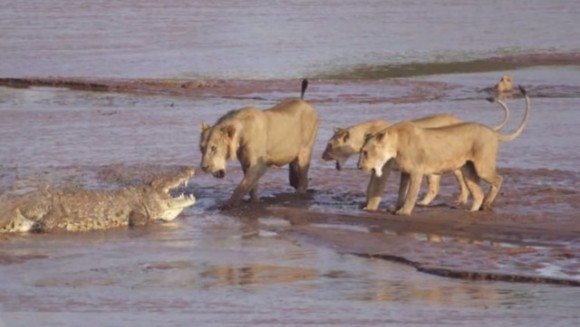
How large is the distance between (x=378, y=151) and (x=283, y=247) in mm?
1652

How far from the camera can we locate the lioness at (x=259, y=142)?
49.4 feet

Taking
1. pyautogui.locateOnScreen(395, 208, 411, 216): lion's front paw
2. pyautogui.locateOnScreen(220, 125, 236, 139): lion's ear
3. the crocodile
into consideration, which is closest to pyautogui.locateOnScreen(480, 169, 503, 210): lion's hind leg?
pyautogui.locateOnScreen(395, 208, 411, 216): lion's front paw

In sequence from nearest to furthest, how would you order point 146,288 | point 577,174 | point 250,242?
point 146,288, point 250,242, point 577,174

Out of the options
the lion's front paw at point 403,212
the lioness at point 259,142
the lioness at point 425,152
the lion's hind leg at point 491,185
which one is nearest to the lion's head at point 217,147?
the lioness at point 259,142

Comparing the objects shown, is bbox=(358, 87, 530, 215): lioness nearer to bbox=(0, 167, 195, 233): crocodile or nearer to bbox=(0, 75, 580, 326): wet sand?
bbox=(0, 75, 580, 326): wet sand

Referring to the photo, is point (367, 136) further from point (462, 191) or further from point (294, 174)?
point (294, 174)

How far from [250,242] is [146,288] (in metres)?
2.19

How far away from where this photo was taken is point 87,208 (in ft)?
47.9

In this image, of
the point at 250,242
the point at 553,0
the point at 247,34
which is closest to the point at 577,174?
the point at 250,242

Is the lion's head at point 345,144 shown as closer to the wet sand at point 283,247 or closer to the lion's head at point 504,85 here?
the wet sand at point 283,247

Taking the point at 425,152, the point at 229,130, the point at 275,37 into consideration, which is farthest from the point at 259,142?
the point at 275,37

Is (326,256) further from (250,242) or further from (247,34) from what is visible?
(247,34)

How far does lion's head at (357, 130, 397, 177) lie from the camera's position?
571 inches

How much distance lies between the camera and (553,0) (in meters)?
50.2
